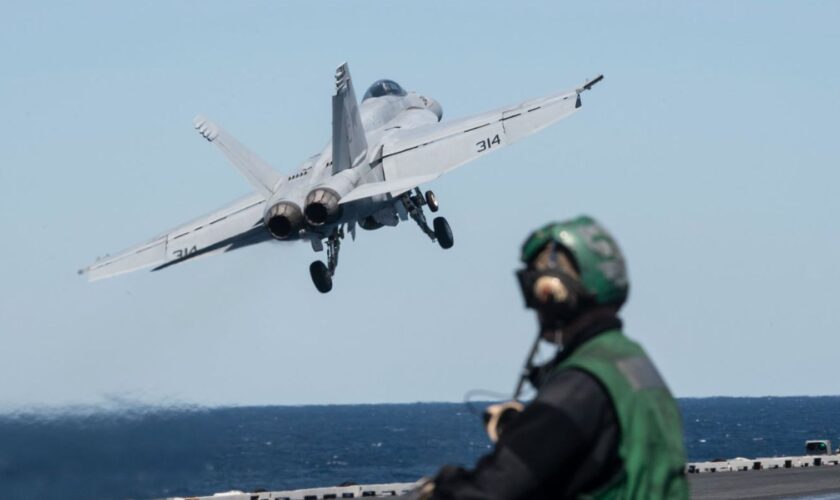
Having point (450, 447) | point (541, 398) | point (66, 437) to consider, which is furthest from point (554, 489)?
point (450, 447)

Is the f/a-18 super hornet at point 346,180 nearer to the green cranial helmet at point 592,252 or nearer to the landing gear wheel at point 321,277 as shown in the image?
the landing gear wheel at point 321,277

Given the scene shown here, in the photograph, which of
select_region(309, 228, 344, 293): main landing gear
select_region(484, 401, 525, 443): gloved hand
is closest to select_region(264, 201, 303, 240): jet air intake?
select_region(309, 228, 344, 293): main landing gear

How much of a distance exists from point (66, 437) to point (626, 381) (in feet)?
158

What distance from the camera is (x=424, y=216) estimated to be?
147 ft

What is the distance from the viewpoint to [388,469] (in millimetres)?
134625

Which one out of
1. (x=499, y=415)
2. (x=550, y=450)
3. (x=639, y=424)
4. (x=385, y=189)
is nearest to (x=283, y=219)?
(x=385, y=189)

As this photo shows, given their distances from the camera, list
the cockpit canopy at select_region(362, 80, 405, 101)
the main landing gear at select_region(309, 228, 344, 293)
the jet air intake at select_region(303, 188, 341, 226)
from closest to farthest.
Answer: the jet air intake at select_region(303, 188, 341, 226) < the main landing gear at select_region(309, 228, 344, 293) < the cockpit canopy at select_region(362, 80, 405, 101)

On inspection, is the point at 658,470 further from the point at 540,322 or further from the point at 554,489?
the point at 540,322

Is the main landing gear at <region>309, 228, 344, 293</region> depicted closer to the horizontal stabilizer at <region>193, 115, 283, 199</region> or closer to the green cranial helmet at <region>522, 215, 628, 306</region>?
the horizontal stabilizer at <region>193, 115, 283, 199</region>

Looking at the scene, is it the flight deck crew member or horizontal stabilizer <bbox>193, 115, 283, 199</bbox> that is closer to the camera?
the flight deck crew member

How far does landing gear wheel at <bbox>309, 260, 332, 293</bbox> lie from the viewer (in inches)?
1708

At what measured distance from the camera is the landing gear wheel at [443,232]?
46.5 meters

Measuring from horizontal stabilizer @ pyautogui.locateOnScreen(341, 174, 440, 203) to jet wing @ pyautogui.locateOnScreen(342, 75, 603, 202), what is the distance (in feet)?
19.1

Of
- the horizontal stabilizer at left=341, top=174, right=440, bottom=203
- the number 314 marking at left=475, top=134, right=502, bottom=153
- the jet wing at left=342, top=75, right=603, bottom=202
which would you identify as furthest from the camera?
the number 314 marking at left=475, top=134, right=502, bottom=153
